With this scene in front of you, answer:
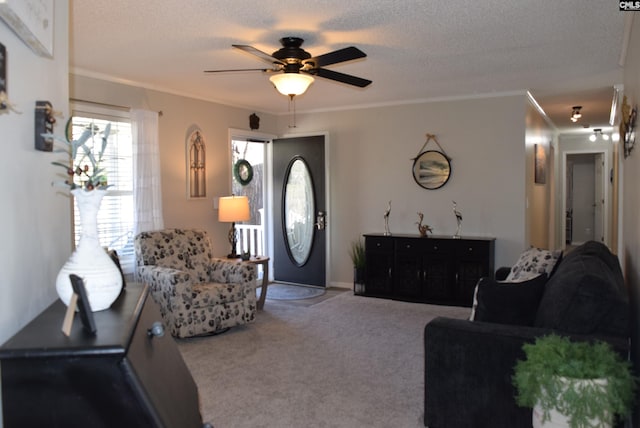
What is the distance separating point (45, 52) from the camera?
1341 millimetres

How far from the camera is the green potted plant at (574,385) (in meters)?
1.76

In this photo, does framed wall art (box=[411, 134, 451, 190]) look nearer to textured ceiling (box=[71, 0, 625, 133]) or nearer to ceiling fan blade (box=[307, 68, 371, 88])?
textured ceiling (box=[71, 0, 625, 133])

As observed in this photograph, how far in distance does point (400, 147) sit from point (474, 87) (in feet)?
4.05

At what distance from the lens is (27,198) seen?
124cm

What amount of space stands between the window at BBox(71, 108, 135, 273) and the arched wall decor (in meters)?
0.74

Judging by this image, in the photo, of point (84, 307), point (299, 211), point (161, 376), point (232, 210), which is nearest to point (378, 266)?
point (299, 211)

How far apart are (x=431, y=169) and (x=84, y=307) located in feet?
17.4

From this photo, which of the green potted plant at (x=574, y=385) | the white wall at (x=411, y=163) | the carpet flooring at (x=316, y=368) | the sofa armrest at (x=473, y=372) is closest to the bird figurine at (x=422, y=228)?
the white wall at (x=411, y=163)

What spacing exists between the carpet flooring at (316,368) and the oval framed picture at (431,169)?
155cm

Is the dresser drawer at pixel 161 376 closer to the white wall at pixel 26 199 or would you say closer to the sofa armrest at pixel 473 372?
the white wall at pixel 26 199

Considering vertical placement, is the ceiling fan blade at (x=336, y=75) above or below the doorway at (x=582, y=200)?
above

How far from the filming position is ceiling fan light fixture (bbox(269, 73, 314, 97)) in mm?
3416

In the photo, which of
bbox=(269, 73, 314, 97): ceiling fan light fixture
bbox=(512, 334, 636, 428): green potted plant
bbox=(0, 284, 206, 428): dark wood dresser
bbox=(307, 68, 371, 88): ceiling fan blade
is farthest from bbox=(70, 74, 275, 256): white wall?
bbox=(512, 334, 636, 428): green potted plant

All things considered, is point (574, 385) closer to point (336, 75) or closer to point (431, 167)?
point (336, 75)
